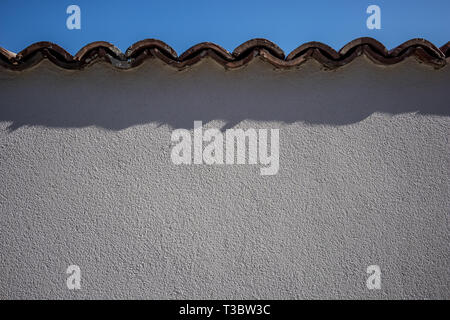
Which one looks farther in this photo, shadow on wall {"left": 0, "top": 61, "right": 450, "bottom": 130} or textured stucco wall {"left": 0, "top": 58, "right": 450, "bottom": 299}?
shadow on wall {"left": 0, "top": 61, "right": 450, "bottom": 130}

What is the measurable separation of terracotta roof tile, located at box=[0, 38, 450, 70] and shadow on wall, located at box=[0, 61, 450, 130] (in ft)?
0.30

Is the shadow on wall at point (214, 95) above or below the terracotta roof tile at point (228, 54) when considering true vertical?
below

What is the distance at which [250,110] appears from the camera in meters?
2.24

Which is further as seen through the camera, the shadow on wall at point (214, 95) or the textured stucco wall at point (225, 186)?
the shadow on wall at point (214, 95)

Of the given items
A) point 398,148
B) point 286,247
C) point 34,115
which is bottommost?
point 286,247

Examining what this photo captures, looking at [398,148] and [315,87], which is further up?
[315,87]

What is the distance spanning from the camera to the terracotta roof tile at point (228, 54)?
7.20 feet

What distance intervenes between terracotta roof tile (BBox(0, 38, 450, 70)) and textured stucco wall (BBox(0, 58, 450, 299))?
10 centimetres

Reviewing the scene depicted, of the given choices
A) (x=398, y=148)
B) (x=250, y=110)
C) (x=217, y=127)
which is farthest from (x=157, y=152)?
(x=398, y=148)

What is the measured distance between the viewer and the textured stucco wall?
210 cm

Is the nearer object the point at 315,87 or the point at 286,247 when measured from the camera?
the point at 286,247

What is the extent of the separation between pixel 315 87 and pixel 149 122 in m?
1.27

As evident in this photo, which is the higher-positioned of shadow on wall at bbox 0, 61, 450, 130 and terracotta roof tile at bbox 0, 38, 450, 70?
terracotta roof tile at bbox 0, 38, 450, 70

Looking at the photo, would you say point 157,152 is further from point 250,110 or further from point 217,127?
point 250,110
